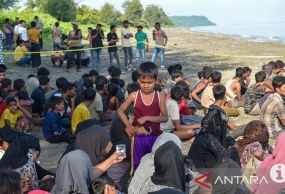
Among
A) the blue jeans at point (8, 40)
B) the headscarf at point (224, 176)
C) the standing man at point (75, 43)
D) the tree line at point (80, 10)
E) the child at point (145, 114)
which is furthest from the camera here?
the tree line at point (80, 10)

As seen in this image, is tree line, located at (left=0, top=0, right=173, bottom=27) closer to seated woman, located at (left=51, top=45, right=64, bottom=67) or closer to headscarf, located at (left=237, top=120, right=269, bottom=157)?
seated woman, located at (left=51, top=45, right=64, bottom=67)

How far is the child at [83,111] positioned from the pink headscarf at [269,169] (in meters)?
3.42

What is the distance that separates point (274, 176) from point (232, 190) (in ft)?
2.16

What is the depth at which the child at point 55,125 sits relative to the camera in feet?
26.8

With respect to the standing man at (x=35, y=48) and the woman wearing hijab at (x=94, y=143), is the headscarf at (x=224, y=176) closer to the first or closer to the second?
the woman wearing hijab at (x=94, y=143)

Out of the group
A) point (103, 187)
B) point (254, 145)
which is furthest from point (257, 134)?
point (103, 187)

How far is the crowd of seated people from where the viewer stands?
4.36 metres

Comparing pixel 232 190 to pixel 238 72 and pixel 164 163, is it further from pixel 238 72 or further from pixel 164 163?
pixel 238 72

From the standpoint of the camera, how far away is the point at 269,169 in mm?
5059

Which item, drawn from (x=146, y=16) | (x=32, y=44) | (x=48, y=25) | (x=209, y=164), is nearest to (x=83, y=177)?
(x=209, y=164)

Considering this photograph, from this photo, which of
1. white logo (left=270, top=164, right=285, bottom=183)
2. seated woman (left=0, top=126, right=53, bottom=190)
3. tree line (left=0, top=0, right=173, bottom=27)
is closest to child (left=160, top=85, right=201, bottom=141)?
seated woman (left=0, top=126, right=53, bottom=190)

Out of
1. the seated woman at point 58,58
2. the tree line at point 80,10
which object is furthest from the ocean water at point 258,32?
the seated woman at point 58,58

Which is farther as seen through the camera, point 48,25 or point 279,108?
point 48,25

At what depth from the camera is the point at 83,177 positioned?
14.4 feet
